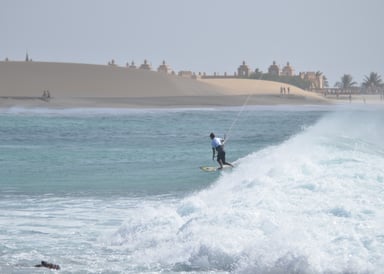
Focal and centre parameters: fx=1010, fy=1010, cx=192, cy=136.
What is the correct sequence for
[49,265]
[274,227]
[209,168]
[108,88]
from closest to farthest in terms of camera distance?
1. [49,265]
2. [274,227]
3. [209,168]
4. [108,88]

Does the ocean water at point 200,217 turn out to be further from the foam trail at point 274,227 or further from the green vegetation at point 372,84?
the green vegetation at point 372,84

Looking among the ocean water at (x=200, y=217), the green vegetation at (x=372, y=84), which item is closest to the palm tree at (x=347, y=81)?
the green vegetation at (x=372, y=84)

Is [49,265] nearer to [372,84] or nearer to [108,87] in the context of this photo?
[108,87]

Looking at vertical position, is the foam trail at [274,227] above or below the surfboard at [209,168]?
above

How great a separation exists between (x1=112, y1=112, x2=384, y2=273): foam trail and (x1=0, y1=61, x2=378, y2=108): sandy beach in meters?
75.7

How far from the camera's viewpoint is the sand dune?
102m

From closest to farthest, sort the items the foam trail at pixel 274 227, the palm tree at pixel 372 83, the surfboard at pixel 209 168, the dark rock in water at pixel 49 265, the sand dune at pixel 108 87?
the foam trail at pixel 274 227
the dark rock in water at pixel 49 265
the surfboard at pixel 209 168
the sand dune at pixel 108 87
the palm tree at pixel 372 83

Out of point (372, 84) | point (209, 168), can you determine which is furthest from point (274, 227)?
point (372, 84)

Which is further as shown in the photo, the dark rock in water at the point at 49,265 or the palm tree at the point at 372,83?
the palm tree at the point at 372,83

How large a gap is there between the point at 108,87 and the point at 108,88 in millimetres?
338

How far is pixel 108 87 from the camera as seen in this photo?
11369cm

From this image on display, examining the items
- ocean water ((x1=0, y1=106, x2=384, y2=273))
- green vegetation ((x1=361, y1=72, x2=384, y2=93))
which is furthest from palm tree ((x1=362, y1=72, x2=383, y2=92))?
ocean water ((x1=0, y1=106, x2=384, y2=273))

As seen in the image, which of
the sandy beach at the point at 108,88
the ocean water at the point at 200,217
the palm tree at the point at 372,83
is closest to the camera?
the ocean water at the point at 200,217

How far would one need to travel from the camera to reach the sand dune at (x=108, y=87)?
102 m
